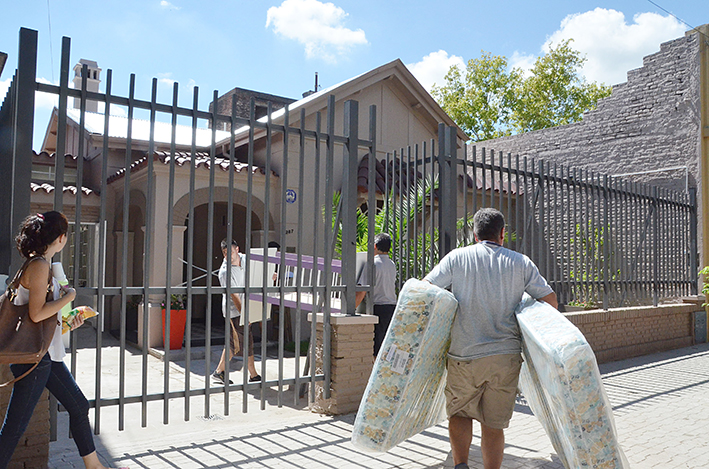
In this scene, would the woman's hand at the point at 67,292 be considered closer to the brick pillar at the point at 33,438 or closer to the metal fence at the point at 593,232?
the brick pillar at the point at 33,438

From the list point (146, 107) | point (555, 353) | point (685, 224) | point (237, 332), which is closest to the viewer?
point (555, 353)

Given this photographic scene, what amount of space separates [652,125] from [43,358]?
43.0 feet

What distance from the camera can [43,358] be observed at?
10.8 ft

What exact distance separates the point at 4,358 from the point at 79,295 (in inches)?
37.5

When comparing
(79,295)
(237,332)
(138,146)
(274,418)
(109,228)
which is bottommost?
(274,418)

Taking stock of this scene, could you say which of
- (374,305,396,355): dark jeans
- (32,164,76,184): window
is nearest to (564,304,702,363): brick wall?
(374,305,396,355): dark jeans

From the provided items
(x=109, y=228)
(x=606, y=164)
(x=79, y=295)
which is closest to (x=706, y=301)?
(x=606, y=164)

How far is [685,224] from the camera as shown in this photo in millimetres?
10977

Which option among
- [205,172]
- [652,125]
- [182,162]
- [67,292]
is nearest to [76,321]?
[67,292]

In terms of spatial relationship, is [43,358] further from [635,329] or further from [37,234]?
[635,329]

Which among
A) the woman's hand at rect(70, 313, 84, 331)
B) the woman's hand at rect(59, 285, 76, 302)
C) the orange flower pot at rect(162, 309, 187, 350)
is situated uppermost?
the woman's hand at rect(59, 285, 76, 302)

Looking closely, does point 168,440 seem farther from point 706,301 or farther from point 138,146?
point 706,301

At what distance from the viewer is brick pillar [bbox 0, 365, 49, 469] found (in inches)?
141

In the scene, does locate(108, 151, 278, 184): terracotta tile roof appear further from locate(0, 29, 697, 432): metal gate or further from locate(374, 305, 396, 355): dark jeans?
locate(374, 305, 396, 355): dark jeans
